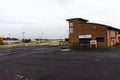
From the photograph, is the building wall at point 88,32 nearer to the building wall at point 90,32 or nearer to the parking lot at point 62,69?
the building wall at point 90,32

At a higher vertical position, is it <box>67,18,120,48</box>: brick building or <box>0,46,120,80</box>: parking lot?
<box>67,18,120,48</box>: brick building

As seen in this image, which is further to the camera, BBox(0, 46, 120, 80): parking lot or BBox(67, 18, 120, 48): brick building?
BBox(67, 18, 120, 48): brick building

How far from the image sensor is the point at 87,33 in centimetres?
4547

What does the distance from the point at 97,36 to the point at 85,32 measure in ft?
9.60

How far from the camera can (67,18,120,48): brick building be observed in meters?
43.4

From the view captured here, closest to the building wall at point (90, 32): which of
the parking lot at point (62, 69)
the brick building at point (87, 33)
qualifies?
the brick building at point (87, 33)

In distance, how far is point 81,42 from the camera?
4603 centimetres

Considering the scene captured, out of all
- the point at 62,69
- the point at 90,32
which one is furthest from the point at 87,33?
the point at 62,69

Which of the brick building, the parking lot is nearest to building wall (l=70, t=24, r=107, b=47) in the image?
the brick building

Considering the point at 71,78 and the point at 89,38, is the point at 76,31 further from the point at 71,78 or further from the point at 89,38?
the point at 71,78

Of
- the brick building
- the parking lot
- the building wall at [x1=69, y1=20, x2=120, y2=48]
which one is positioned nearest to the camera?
the parking lot

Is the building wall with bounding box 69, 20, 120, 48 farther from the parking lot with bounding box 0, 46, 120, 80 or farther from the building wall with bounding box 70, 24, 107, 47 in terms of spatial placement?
the parking lot with bounding box 0, 46, 120, 80

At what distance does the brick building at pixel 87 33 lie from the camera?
1710 inches

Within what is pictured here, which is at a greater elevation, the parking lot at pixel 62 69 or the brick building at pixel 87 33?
the brick building at pixel 87 33
